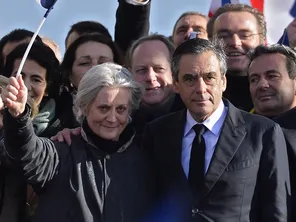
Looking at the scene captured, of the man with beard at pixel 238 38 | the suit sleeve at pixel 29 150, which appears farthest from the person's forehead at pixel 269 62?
the suit sleeve at pixel 29 150

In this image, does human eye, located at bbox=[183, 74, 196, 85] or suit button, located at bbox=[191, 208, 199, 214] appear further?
human eye, located at bbox=[183, 74, 196, 85]

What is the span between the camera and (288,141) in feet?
13.5

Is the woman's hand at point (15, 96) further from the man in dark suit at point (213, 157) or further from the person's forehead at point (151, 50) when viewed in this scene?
the person's forehead at point (151, 50)

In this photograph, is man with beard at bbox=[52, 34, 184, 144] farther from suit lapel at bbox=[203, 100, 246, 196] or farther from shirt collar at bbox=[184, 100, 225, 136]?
suit lapel at bbox=[203, 100, 246, 196]

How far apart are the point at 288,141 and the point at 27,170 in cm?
160

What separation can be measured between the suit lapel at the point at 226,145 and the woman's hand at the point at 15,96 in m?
1.16

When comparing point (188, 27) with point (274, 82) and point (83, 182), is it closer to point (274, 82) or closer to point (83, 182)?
point (274, 82)

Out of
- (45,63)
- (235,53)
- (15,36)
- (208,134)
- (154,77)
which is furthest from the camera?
(15,36)

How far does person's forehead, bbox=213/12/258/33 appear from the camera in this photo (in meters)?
5.59

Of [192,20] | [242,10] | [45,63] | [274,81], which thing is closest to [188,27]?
[192,20]

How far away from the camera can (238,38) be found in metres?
5.56

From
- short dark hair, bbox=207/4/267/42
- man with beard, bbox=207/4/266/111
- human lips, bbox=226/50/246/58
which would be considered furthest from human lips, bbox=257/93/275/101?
short dark hair, bbox=207/4/267/42

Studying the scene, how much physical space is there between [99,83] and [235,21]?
6.50 ft

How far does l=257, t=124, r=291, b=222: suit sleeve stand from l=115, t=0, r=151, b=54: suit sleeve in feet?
6.75
